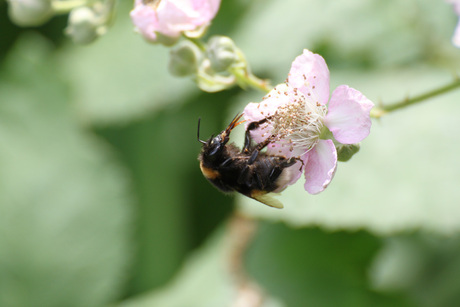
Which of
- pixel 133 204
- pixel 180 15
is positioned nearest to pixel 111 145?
pixel 133 204

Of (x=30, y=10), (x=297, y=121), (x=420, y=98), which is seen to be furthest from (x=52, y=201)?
(x=420, y=98)

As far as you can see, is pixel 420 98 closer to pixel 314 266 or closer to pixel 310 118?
pixel 310 118

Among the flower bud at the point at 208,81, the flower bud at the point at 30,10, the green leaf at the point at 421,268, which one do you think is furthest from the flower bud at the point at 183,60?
the green leaf at the point at 421,268

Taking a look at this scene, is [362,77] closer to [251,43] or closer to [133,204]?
[251,43]

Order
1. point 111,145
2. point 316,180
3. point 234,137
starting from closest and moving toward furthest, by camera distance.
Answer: point 316,180 < point 234,137 < point 111,145

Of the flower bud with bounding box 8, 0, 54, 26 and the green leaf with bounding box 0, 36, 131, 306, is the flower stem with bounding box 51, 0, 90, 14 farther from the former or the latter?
the green leaf with bounding box 0, 36, 131, 306
